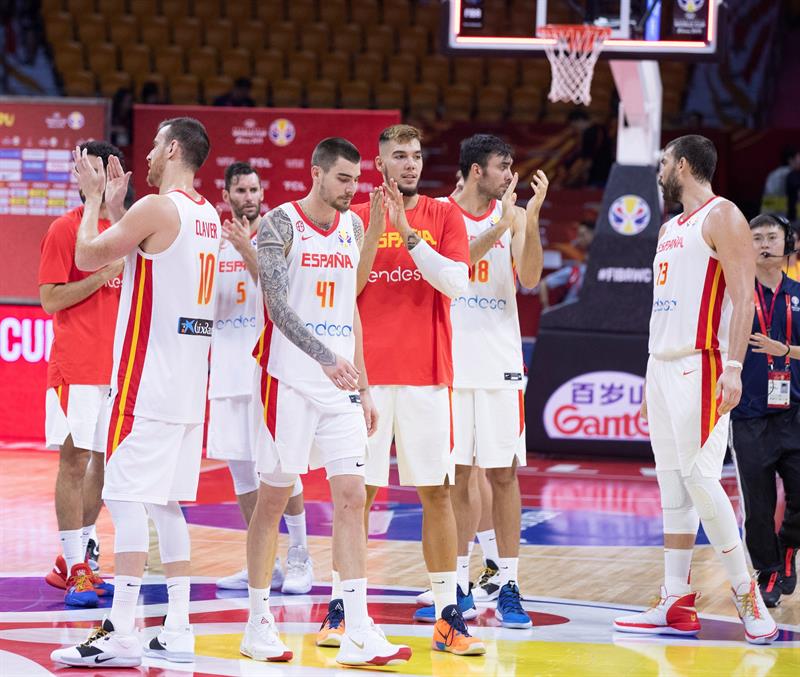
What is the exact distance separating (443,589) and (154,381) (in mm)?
1547

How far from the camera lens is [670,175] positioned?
6.62 m

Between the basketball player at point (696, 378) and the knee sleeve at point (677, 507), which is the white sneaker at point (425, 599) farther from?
the knee sleeve at point (677, 507)

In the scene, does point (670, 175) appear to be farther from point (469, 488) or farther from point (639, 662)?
point (639, 662)

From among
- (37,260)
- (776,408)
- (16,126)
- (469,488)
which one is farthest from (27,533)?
(16,126)

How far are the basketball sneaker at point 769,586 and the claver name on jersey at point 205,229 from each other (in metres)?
3.48

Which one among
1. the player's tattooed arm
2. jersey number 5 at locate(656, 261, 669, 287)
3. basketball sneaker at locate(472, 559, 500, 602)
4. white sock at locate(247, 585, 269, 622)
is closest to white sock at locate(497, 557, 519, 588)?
basketball sneaker at locate(472, 559, 500, 602)

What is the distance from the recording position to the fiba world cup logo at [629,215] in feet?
42.1

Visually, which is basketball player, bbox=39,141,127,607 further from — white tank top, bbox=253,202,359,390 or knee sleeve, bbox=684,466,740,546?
knee sleeve, bbox=684,466,740,546

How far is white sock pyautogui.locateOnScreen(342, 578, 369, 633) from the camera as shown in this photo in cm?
550

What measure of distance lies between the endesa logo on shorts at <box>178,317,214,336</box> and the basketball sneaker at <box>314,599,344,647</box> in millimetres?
1355

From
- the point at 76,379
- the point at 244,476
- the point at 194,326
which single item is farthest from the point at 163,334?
the point at 244,476

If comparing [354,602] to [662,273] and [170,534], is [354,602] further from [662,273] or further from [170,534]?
[662,273]

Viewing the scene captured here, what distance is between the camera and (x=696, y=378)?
6367 millimetres

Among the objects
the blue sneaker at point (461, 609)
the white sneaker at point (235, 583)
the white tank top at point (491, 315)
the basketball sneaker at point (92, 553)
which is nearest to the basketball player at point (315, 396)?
the blue sneaker at point (461, 609)
